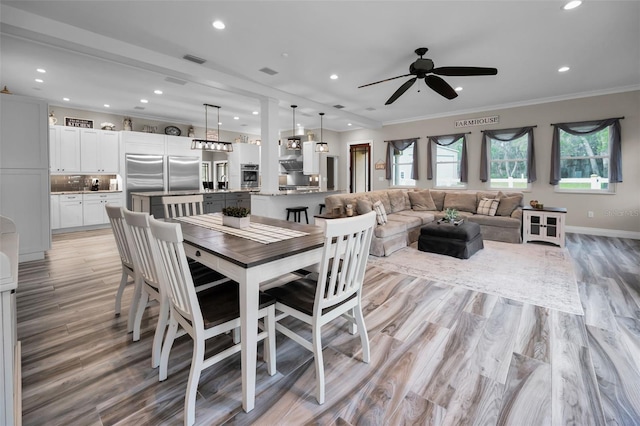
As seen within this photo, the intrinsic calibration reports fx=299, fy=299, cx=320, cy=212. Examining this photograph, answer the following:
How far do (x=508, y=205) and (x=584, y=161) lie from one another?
2101mm

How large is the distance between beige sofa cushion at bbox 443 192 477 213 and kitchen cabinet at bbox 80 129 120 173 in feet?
25.1

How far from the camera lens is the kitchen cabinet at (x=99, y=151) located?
6652 mm

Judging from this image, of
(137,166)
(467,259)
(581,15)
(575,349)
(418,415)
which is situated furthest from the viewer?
(137,166)

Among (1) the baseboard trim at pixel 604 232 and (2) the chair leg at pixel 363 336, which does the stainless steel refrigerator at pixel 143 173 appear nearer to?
(2) the chair leg at pixel 363 336

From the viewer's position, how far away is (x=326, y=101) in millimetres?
6469

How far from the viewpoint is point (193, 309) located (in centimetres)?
148

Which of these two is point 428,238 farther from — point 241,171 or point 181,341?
point 241,171

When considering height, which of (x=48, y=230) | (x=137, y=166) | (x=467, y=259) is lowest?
(x=467, y=259)

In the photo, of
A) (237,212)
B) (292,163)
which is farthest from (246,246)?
(292,163)

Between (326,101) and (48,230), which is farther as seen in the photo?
(326,101)

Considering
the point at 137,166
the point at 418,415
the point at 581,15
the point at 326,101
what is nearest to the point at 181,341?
the point at 418,415

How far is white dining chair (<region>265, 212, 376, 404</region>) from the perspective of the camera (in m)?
1.57

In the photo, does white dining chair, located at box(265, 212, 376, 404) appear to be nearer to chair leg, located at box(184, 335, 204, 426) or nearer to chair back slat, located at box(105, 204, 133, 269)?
chair leg, located at box(184, 335, 204, 426)

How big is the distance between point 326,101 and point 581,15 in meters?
4.24
